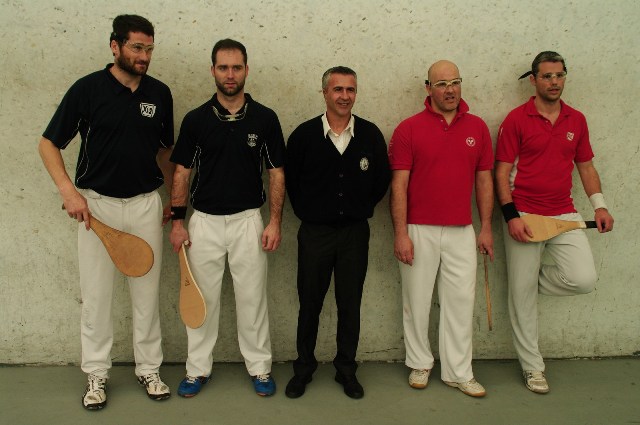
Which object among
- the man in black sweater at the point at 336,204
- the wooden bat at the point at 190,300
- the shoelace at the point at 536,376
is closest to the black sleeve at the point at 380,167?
the man in black sweater at the point at 336,204

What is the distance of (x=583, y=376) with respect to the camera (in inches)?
137

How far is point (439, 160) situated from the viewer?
313 centimetres

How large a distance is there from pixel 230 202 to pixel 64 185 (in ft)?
2.72

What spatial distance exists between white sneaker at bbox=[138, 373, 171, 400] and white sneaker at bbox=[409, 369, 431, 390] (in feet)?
4.60

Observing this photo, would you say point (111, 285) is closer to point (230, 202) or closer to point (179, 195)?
point (179, 195)

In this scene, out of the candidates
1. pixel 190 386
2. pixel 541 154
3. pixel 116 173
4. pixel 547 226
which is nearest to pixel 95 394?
pixel 190 386

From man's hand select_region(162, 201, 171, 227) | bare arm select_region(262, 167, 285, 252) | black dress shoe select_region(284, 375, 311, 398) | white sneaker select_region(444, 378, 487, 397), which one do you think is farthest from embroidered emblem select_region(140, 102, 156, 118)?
white sneaker select_region(444, 378, 487, 397)

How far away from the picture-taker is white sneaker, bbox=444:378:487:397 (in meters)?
3.19

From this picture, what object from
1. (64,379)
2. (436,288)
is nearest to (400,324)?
(436,288)

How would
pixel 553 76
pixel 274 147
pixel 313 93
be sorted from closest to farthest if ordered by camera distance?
pixel 274 147, pixel 553 76, pixel 313 93

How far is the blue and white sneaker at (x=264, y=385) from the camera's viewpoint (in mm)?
3170

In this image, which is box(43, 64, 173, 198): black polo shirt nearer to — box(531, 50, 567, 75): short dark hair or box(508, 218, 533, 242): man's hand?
box(508, 218, 533, 242): man's hand

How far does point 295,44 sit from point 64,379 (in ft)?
8.05

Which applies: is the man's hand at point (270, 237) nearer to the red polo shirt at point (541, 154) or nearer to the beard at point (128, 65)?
the beard at point (128, 65)
